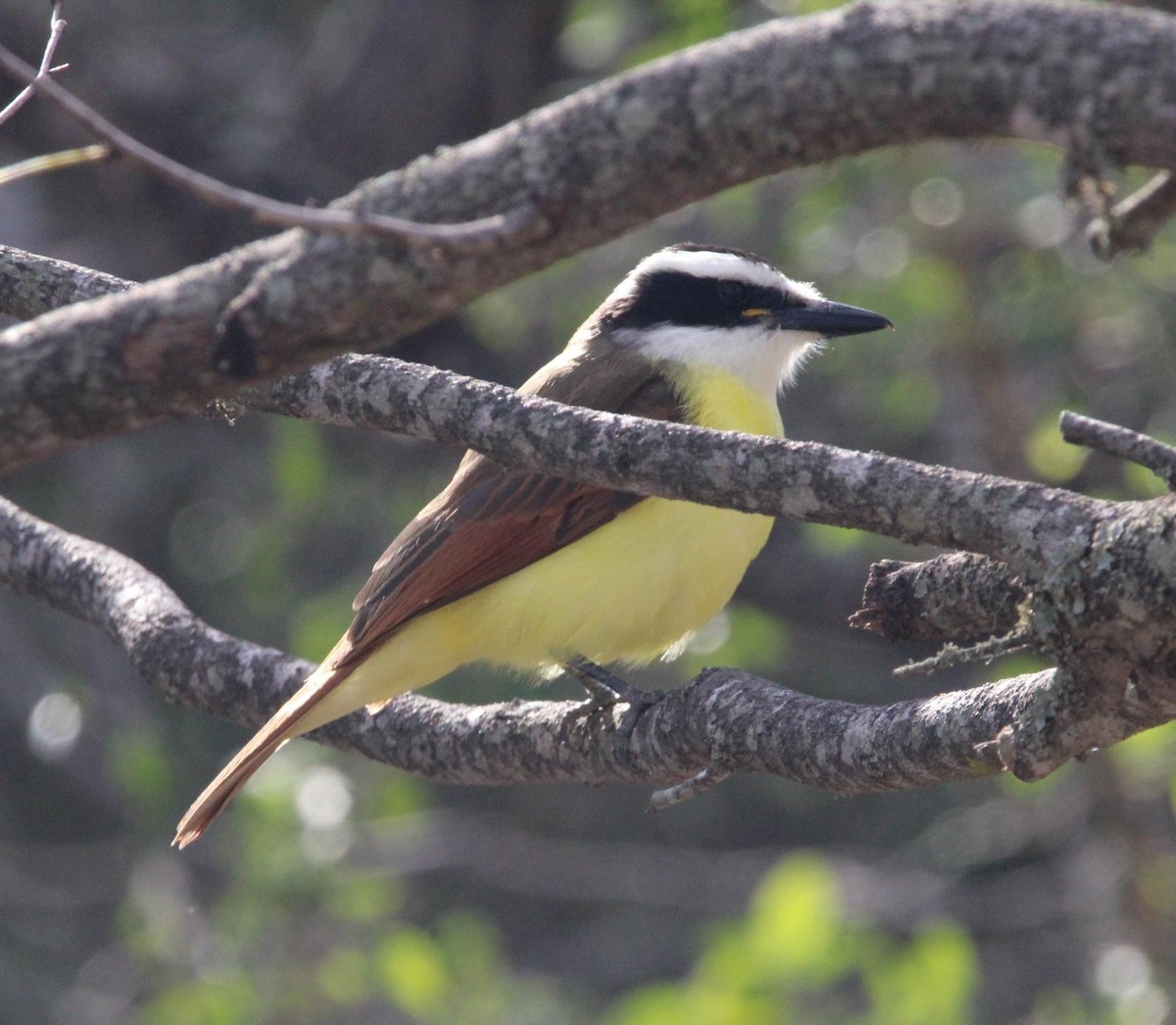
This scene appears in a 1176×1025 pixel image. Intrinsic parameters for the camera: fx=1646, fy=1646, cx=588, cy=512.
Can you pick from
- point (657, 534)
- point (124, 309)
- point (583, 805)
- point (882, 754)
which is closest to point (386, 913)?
point (583, 805)

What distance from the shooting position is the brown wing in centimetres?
419

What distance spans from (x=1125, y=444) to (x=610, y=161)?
80 centimetres

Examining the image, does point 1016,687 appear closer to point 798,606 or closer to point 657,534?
point 657,534

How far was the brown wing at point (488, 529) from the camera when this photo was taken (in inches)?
165

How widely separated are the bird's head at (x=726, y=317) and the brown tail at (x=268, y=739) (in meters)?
1.37

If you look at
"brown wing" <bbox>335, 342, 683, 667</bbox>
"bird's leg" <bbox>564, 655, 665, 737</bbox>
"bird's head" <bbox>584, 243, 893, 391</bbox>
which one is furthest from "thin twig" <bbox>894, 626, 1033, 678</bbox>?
"bird's head" <bbox>584, 243, 893, 391</bbox>

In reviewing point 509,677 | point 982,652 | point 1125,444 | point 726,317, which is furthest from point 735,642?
point 1125,444

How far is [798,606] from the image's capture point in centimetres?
713

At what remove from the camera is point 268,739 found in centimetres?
388

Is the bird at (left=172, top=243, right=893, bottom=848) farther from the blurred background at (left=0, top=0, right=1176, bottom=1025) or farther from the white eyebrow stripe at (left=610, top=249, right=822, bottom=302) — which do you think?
the blurred background at (left=0, top=0, right=1176, bottom=1025)

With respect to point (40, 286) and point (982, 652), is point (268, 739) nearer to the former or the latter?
point (40, 286)

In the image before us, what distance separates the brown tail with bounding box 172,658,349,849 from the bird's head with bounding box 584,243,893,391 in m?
1.37

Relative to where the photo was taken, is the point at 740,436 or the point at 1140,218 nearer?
the point at 1140,218

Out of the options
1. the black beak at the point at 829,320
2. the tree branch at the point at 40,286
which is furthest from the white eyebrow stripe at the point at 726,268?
the tree branch at the point at 40,286
